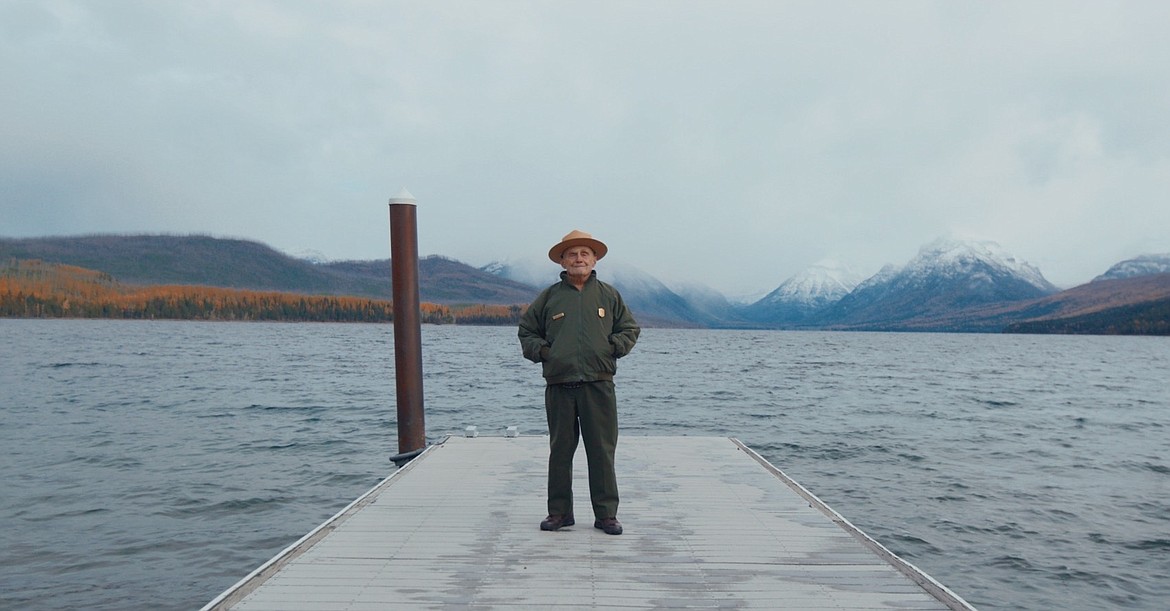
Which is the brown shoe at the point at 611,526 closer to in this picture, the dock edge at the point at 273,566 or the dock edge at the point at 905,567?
the dock edge at the point at 905,567

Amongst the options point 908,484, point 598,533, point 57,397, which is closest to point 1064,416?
point 908,484

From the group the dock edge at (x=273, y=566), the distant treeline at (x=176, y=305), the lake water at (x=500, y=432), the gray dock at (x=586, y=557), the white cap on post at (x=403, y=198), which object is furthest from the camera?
the distant treeline at (x=176, y=305)

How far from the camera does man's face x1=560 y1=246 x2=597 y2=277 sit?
6.26 m

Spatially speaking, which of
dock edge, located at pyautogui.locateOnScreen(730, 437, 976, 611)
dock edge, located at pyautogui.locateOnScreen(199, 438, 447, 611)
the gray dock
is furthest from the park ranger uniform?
dock edge, located at pyautogui.locateOnScreen(730, 437, 976, 611)

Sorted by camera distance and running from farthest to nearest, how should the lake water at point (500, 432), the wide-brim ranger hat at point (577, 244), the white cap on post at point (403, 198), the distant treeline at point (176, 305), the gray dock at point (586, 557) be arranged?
the distant treeline at point (176, 305), the white cap on post at point (403, 198), the lake water at point (500, 432), the wide-brim ranger hat at point (577, 244), the gray dock at point (586, 557)

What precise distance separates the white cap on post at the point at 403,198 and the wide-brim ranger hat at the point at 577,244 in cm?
546

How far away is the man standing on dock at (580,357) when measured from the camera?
20.5 feet

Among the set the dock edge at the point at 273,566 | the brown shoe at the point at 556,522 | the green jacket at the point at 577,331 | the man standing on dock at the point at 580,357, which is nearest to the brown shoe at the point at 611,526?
the man standing on dock at the point at 580,357

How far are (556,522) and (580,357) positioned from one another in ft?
4.60

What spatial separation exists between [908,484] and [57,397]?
29.2 metres

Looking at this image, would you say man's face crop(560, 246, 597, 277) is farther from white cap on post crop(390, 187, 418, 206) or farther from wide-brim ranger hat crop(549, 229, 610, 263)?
white cap on post crop(390, 187, 418, 206)

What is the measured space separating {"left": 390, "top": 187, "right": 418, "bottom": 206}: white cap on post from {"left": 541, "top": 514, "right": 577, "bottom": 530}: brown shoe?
6.12 meters

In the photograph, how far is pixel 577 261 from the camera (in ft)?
20.5

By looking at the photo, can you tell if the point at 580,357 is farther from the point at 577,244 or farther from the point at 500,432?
the point at 500,432
